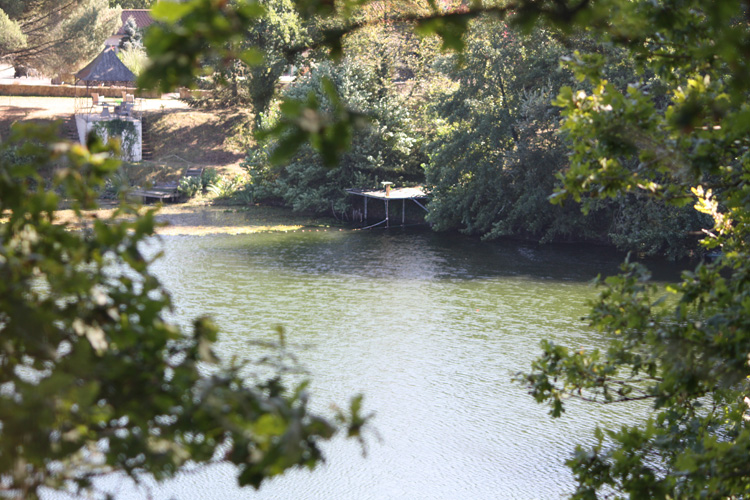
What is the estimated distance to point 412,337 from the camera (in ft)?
35.0

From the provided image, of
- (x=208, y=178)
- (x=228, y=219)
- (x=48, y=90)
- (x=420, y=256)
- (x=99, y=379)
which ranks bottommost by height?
(x=420, y=256)

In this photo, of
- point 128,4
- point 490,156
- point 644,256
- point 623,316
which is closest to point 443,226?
point 490,156

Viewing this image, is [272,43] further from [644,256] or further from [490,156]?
[644,256]

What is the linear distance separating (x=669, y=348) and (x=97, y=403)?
211 centimetres

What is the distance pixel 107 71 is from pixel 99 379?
2536 centimetres

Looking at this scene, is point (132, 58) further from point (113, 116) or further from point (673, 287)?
point (673, 287)

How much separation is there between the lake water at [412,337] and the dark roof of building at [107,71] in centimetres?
963

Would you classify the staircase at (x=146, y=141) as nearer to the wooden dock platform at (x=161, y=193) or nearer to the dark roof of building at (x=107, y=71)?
the dark roof of building at (x=107, y=71)

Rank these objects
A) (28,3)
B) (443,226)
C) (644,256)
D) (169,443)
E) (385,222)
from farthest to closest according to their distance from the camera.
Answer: (28,3)
(385,222)
(443,226)
(644,256)
(169,443)

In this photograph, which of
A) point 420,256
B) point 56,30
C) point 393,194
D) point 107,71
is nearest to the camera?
point 420,256

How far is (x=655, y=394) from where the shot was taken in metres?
3.10

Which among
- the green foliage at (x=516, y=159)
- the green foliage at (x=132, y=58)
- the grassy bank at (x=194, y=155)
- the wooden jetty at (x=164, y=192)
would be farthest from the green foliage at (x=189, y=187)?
the green foliage at (x=132, y=58)

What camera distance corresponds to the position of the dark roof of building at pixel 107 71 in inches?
969

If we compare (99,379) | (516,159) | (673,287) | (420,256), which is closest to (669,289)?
(673,287)
